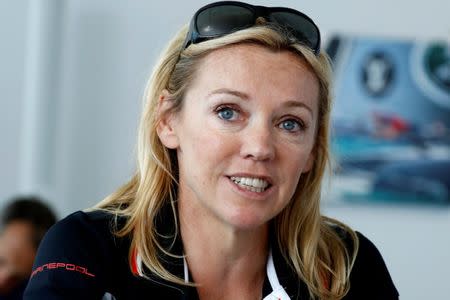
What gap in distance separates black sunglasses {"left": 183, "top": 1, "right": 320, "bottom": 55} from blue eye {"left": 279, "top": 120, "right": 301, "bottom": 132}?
0.48 feet

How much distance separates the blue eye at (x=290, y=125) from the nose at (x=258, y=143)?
0.04 metres

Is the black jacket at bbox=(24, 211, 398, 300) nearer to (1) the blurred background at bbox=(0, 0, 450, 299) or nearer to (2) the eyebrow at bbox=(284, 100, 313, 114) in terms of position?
(2) the eyebrow at bbox=(284, 100, 313, 114)

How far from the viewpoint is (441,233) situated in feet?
14.4

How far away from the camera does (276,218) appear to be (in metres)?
1.62

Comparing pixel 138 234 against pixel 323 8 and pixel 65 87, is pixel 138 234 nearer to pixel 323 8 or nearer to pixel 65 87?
pixel 65 87

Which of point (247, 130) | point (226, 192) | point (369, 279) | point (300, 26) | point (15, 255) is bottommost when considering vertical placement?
point (15, 255)

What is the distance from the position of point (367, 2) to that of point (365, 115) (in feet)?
1.95

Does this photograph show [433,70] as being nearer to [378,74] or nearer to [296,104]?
[378,74]

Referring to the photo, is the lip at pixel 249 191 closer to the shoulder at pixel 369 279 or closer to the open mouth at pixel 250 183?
the open mouth at pixel 250 183

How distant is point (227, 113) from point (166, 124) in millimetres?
185

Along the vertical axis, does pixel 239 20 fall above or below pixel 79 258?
above

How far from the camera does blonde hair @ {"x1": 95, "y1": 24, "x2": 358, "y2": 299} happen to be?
1.45 m

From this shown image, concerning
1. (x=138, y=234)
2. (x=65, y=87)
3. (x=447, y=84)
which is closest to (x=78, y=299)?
(x=138, y=234)

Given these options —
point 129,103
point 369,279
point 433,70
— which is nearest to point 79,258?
point 369,279
